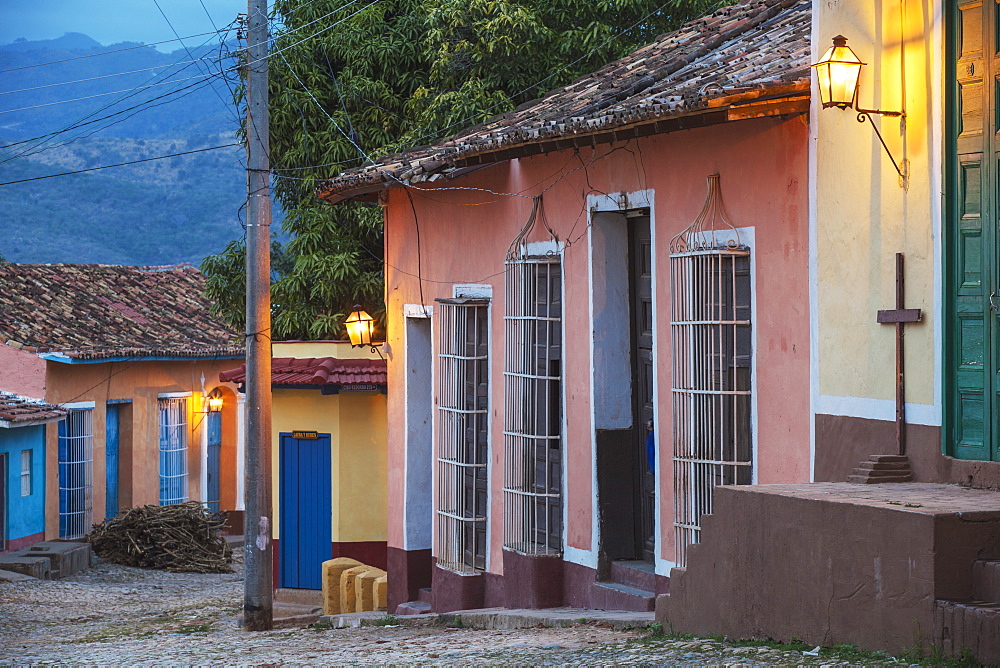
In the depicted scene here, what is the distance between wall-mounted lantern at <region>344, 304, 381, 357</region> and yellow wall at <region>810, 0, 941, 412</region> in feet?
25.0

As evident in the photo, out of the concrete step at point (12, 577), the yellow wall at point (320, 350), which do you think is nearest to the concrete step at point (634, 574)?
the yellow wall at point (320, 350)

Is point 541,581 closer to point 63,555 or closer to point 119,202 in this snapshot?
A: point 63,555

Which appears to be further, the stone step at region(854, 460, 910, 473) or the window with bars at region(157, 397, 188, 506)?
the window with bars at region(157, 397, 188, 506)

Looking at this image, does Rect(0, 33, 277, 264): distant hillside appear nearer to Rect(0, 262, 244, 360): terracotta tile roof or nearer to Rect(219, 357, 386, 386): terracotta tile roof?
Rect(0, 262, 244, 360): terracotta tile roof

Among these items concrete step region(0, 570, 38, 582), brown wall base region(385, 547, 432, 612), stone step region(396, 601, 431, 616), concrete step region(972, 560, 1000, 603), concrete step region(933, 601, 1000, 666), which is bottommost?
concrete step region(0, 570, 38, 582)

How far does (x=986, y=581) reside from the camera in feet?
18.9

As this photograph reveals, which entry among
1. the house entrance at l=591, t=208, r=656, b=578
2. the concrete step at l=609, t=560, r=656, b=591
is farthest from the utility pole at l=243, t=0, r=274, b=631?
the concrete step at l=609, t=560, r=656, b=591

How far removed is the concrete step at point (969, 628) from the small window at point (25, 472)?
17503mm

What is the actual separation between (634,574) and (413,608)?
12.4 ft

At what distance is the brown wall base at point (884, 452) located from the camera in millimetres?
6941

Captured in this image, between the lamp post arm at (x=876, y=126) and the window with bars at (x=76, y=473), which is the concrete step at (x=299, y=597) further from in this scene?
A: the lamp post arm at (x=876, y=126)

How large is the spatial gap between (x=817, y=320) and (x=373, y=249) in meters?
11.0

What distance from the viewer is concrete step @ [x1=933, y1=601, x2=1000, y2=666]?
5453mm

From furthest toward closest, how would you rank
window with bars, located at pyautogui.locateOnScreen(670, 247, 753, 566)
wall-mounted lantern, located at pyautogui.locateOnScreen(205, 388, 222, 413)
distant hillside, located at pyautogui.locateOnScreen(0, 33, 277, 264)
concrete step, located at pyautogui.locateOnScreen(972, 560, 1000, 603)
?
distant hillside, located at pyautogui.locateOnScreen(0, 33, 277, 264), wall-mounted lantern, located at pyautogui.locateOnScreen(205, 388, 222, 413), window with bars, located at pyautogui.locateOnScreen(670, 247, 753, 566), concrete step, located at pyautogui.locateOnScreen(972, 560, 1000, 603)
